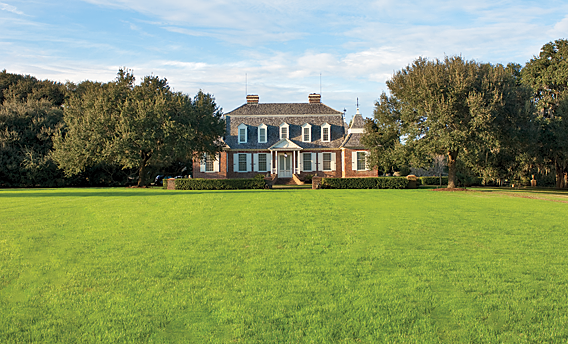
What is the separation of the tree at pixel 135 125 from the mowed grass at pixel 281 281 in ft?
57.0

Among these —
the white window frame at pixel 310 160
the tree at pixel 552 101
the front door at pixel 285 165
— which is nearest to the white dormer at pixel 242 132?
the front door at pixel 285 165

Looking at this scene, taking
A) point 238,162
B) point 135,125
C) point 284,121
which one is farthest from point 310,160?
point 135,125

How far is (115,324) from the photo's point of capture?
16.8 feet

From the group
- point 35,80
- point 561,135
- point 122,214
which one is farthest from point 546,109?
point 35,80

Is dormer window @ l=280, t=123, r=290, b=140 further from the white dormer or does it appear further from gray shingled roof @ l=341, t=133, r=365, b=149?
gray shingled roof @ l=341, t=133, r=365, b=149

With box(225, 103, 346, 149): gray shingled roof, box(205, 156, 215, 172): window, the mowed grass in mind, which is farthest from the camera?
box(225, 103, 346, 149): gray shingled roof

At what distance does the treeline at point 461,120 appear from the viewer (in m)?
25.0

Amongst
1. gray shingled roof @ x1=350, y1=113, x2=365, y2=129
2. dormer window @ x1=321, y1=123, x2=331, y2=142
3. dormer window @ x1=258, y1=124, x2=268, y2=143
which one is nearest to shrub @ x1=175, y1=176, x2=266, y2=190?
dormer window @ x1=258, y1=124, x2=268, y2=143

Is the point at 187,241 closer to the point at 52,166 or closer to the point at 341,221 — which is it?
the point at 341,221

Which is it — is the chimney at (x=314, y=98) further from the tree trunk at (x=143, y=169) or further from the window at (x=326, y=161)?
the tree trunk at (x=143, y=169)

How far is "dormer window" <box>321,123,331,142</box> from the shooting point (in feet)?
136

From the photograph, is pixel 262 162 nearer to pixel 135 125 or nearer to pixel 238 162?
pixel 238 162

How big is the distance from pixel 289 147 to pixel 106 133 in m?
16.1

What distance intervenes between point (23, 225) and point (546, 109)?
36842 millimetres
